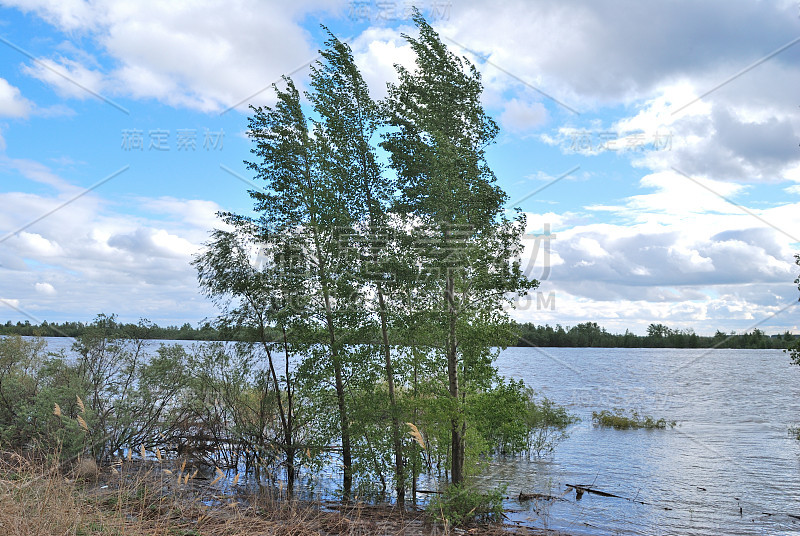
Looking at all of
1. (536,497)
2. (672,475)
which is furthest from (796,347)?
(536,497)

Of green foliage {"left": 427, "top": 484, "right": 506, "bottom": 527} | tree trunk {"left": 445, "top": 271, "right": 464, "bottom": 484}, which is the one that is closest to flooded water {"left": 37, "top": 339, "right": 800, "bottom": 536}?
green foliage {"left": 427, "top": 484, "right": 506, "bottom": 527}

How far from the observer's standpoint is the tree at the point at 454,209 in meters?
14.0

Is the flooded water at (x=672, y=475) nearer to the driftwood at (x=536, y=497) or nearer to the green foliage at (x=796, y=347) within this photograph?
the driftwood at (x=536, y=497)

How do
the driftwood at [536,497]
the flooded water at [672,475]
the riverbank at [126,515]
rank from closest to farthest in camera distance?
the riverbank at [126,515], the flooded water at [672,475], the driftwood at [536,497]

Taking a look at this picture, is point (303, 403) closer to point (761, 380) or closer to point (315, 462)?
point (315, 462)

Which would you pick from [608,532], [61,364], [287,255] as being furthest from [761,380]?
[61,364]

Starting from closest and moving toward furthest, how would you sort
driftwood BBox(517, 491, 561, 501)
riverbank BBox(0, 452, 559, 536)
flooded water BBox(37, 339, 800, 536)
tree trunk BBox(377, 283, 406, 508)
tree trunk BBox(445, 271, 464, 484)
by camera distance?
riverbank BBox(0, 452, 559, 536) < tree trunk BBox(445, 271, 464, 484) < flooded water BBox(37, 339, 800, 536) < tree trunk BBox(377, 283, 406, 508) < driftwood BBox(517, 491, 561, 501)

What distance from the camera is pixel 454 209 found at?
45.9 ft

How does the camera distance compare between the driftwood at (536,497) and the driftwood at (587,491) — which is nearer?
the driftwood at (536,497)

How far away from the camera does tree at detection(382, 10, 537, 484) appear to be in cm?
1400

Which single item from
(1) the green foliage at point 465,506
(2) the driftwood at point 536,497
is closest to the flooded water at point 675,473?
(2) the driftwood at point 536,497

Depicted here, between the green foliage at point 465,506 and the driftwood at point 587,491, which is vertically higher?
the green foliage at point 465,506

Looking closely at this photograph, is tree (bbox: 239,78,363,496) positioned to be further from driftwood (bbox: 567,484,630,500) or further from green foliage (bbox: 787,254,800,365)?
green foliage (bbox: 787,254,800,365)

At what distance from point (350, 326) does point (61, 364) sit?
372 inches
